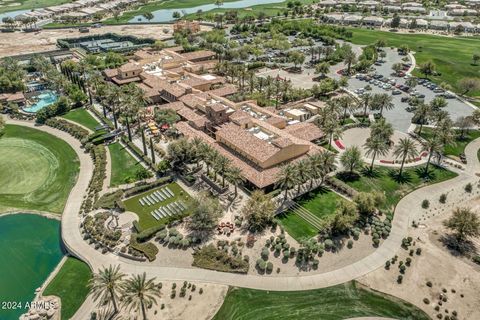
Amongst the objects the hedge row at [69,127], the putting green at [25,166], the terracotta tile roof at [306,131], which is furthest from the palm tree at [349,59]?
the putting green at [25,166]

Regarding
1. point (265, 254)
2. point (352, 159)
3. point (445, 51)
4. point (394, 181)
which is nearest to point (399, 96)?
point (394, 181)

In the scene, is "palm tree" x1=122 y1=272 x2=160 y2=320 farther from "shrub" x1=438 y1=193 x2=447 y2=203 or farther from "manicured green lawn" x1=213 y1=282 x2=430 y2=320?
"shrub" x1=438 y1=193 x2=447 y2=203

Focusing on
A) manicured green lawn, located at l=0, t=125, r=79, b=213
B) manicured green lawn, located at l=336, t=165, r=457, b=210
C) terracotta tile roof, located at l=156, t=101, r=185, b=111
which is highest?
terracotta tile roof, located at l=156, t=101, r=185, b=111

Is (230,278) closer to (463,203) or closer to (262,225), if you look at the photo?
(262,225)

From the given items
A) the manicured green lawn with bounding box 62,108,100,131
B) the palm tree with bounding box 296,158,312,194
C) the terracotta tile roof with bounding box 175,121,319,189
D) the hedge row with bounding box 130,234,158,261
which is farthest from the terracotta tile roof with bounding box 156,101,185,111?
the hedge row with bounding box 130,234,158,261

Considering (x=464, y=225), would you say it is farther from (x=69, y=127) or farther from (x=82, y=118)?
(x=82, y=118)

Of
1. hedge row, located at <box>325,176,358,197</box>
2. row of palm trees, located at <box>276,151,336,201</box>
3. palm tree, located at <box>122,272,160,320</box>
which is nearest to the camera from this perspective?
palm tree, located at <box>122,272,160,320</box>

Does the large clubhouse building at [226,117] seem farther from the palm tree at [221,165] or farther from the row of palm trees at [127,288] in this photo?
the row of palm trees at [127,288]
